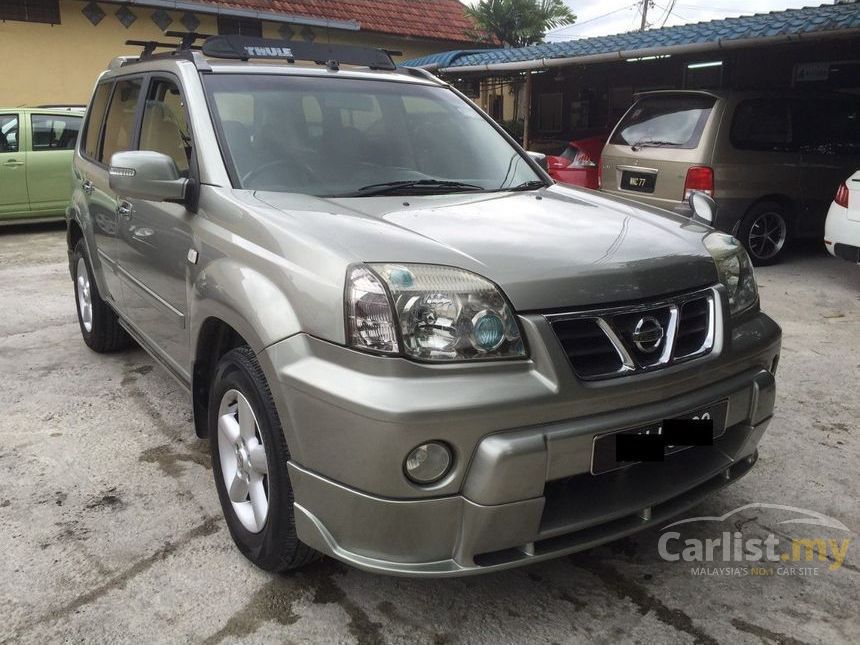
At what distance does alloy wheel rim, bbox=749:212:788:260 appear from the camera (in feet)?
24.2

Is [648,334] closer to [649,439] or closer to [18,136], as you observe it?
[649,439]

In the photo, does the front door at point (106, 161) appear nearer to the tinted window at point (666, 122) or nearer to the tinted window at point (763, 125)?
the tinted window at point (666, 122)

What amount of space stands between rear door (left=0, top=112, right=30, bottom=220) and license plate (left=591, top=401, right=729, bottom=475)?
367 inches

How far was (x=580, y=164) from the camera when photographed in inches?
324

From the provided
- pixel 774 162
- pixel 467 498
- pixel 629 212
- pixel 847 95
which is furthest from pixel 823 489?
pixel 847 95

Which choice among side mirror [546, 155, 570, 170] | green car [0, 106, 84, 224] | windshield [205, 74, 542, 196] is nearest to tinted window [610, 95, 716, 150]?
side mirror [546, 155, 570, 170]

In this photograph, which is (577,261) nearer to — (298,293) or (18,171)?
(298,293)

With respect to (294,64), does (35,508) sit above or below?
below

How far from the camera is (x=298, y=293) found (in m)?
2.12

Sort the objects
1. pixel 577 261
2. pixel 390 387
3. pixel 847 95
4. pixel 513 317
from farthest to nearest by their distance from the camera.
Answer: pixel 847 95 → pixel 577 261 → pixel 513 317 → pixel 390 387

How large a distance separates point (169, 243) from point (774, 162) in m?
6.18

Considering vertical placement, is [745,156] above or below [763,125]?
below

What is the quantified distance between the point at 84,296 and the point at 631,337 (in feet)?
12.9

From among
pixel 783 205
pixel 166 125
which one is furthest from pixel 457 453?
pixel 783 205
